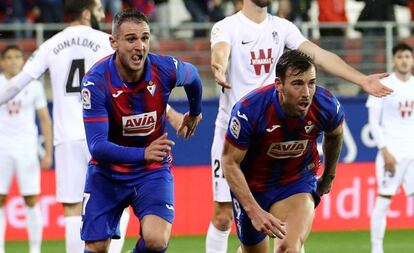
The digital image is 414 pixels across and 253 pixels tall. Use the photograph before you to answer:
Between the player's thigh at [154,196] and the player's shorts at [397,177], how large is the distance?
509cm

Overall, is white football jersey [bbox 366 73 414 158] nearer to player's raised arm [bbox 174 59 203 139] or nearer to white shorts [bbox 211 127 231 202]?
white shorts [bbox 211 127 231 202]

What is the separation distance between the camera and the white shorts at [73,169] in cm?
982

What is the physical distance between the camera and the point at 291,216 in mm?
8227

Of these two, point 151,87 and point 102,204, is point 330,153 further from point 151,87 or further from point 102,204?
point 102,204

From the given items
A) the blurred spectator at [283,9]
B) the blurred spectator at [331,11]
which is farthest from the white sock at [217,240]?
the blurred spectator at [331,11]

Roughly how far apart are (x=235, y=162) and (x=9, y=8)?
34.4ft

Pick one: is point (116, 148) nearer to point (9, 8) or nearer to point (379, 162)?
point (379, 162)

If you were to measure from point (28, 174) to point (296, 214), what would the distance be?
5.07 m

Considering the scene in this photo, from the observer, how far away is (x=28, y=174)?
12.6 metres

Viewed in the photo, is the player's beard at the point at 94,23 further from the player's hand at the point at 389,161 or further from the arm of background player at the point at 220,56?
the player's hand at the point at 389,161

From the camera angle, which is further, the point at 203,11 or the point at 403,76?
the point at 203,11

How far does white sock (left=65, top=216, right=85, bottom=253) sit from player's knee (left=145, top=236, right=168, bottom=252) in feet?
5.88

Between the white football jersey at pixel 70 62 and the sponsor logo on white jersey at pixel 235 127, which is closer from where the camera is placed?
the sponsor logo on white jersey at pixel 235 127

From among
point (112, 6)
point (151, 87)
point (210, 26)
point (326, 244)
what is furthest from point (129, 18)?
point (112, 6)
